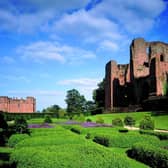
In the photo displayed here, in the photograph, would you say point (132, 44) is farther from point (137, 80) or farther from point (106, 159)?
point (106, 159)

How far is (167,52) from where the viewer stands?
51.9 m

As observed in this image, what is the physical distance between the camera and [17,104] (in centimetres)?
6706

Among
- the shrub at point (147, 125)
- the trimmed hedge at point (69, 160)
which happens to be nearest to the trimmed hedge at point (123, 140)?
the trimmed hedge at point (69, 160)

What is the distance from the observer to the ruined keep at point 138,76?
138 ft

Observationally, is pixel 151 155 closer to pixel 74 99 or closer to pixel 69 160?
pixel 69 160

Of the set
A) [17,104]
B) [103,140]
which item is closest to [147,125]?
[103,140]

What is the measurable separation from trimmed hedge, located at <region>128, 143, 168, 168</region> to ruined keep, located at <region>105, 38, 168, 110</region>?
108 ft

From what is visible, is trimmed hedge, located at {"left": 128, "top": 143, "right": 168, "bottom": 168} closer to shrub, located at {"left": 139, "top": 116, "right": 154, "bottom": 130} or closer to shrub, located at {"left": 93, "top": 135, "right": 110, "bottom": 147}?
shrub, located at {"left": 93, "top": 135, "right": 110, "bottom": 147}

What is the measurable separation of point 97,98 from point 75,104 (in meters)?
21.4

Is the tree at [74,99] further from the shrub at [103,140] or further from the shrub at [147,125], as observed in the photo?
the shrub at [103,140]

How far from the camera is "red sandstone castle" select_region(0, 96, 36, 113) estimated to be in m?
63.1

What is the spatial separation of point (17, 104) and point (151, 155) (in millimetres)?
62098

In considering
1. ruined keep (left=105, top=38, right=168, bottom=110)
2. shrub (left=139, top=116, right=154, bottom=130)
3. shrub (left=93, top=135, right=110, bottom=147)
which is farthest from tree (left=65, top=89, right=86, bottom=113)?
shrub (left=93, top=135, right=110, bottom=147)

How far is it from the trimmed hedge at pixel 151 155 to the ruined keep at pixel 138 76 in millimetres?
32951
